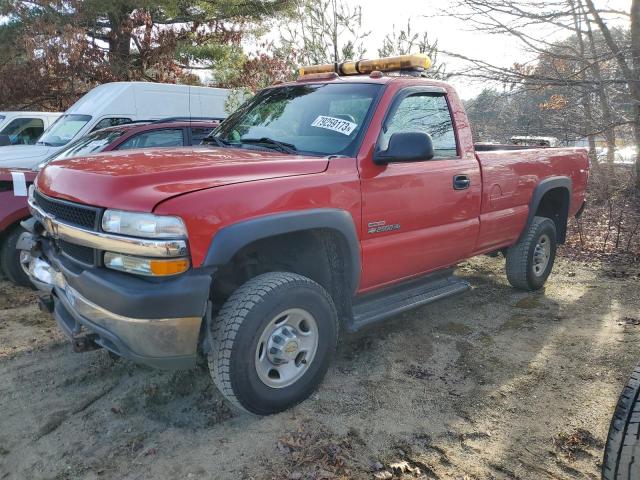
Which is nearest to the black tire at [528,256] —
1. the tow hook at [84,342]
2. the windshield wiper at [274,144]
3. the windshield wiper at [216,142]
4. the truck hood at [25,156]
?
the windshield wiper at [274,144]

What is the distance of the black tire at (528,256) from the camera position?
16.6 ft

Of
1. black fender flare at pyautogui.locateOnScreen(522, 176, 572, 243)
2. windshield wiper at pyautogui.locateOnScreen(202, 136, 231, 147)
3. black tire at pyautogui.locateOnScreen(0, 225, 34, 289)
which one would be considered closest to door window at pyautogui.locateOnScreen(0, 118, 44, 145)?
black tire at pyautogui.locateOnScreen(0, 225, 34, 289)

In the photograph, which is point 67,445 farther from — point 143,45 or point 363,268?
point 143,45

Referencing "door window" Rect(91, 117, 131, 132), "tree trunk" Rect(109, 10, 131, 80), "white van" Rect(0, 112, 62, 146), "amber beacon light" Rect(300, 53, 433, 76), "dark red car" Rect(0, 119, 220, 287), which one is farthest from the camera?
"tree trunk" Rect(109, 10, 131, 80)

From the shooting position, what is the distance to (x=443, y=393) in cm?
327

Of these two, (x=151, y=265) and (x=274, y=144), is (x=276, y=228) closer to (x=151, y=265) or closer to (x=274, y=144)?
(x=151, y=265)

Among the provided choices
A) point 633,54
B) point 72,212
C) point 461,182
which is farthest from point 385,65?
point 633,54

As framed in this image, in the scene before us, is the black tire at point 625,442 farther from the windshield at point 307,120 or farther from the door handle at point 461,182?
the door handle at point 461,182

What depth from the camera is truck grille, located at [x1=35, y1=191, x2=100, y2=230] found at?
2.61m

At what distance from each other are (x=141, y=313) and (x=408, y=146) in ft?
5.97

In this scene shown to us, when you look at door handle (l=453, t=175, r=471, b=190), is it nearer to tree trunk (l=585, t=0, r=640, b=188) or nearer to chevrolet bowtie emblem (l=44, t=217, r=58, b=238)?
chevrolet bowtie emblem (l=44, t=217, r=58, b=238)

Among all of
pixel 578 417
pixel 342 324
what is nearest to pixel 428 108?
pixel 342 324

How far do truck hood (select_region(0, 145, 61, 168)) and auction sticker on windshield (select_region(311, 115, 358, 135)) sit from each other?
4.65m

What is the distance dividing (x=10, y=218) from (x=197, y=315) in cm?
339
